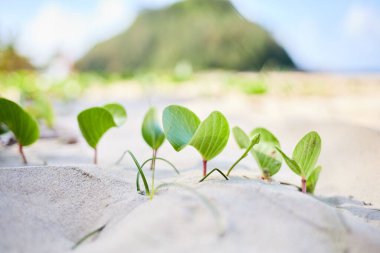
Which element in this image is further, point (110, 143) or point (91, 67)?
point (91, 67)

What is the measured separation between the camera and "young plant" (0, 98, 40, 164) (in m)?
1.11

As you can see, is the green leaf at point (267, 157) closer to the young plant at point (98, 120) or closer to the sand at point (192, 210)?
the sand at point (192, 210)

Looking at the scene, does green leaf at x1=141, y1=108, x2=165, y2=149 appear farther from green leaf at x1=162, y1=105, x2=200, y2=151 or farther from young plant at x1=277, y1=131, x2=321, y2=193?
young plant at x1=277, y1=131, x2=321, y2=193

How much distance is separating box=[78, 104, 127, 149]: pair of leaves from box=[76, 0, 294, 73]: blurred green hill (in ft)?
34.2

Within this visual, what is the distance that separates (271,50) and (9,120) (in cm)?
1234

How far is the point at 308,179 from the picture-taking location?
104 centimetres

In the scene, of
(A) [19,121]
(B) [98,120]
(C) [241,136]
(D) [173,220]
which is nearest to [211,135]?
(C) [241,136]

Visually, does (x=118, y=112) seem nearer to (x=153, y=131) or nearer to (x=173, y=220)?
(x=153, y=131)

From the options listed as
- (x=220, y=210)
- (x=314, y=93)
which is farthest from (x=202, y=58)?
(x=220, y=210)

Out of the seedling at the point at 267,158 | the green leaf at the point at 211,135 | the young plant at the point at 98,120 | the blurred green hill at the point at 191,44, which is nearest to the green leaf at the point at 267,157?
the seedling at the point at 267,158

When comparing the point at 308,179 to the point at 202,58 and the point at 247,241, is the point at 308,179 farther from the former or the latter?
the point at 202,58

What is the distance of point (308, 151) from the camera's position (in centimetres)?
93

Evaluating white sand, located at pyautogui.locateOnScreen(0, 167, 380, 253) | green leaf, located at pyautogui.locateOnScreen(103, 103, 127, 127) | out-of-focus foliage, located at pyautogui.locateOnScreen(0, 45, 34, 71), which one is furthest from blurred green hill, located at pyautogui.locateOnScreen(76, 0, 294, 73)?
white sand, located at pyautogui.locateOnScreen(0, 167, 380, 253)

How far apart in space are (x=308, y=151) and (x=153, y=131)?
45cm
